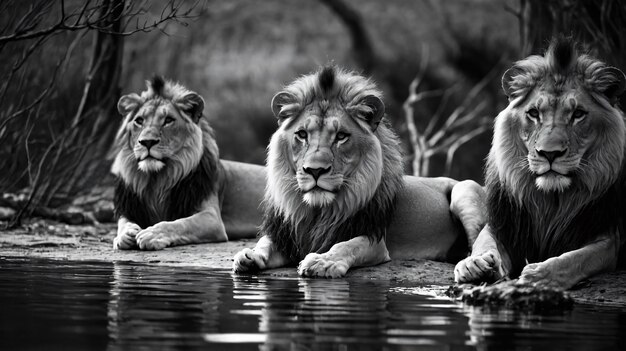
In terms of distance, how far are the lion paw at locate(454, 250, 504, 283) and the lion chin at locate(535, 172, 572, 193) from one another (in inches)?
17.9

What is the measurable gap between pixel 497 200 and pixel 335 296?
134cm

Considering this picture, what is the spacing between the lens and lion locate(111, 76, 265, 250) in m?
8.60

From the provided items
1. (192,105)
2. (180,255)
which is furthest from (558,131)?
(192,105)

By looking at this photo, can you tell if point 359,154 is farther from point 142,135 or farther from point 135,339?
point 135,339

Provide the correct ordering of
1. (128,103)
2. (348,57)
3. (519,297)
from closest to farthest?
(519,297), (128,103), (348,57)

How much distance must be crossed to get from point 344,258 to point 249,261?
0.56 meters

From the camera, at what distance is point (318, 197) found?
6531 mm

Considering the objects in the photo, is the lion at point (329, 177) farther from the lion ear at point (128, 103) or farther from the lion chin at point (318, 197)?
the lion ear at point (128, 103)

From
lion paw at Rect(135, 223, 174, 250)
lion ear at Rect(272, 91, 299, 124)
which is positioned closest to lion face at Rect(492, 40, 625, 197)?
lion ear at Rect(272, 91, 299, 124)

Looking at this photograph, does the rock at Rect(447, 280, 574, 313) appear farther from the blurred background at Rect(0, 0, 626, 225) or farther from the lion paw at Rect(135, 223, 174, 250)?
the blurred background at Rect(0, 0, 626, 225)

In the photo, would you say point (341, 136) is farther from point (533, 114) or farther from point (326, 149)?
point (533, 114)

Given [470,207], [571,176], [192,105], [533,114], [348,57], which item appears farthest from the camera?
[348,57]

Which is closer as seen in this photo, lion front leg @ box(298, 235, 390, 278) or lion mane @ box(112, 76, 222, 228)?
lion front leg @ box(298, 235, 390, 278)

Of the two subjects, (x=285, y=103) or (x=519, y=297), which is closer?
(x=519, y=297)
